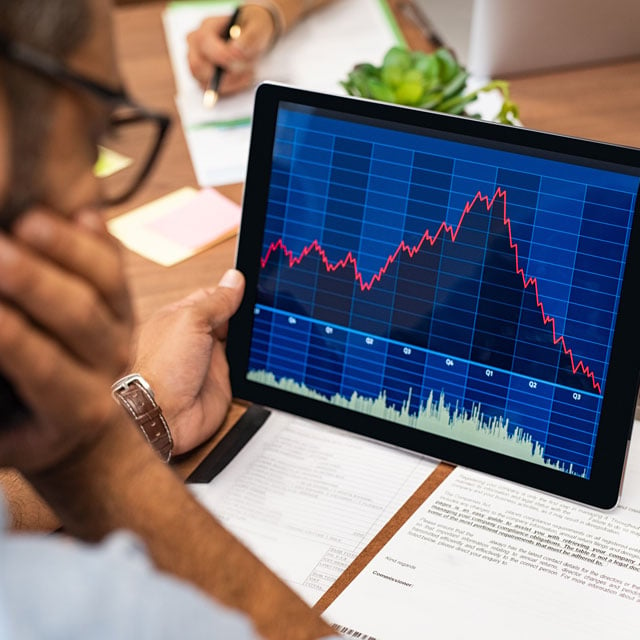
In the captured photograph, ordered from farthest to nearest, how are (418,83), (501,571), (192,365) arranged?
(418,83) → (192,365) → (501,571)

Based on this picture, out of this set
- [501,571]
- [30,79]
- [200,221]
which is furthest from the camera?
[200,221]

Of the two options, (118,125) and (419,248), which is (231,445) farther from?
(118,125)

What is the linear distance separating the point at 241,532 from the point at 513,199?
0.38 meters

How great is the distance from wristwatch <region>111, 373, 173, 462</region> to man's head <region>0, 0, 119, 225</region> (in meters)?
0.41

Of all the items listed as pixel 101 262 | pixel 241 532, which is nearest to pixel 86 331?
pixel 101 262

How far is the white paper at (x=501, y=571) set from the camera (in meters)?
0.76

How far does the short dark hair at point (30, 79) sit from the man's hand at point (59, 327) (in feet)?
0.08

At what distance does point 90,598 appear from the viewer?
1.45 ft

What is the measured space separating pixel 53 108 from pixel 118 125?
0.09m

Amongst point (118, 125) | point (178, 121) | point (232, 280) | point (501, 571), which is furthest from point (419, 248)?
point (178, 121)

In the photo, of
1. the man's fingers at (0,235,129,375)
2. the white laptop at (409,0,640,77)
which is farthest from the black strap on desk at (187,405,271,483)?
the white laptop at (409,0,640,77)

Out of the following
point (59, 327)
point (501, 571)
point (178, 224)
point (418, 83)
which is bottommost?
point (501, 571)

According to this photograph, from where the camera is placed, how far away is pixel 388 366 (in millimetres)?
906

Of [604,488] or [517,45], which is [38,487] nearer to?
[604,488]
